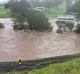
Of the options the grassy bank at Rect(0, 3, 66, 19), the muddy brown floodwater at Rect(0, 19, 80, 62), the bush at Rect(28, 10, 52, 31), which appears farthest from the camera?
the grassy bank at Rect(0, 3, 66, 19)

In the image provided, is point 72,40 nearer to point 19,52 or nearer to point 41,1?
point 19,52

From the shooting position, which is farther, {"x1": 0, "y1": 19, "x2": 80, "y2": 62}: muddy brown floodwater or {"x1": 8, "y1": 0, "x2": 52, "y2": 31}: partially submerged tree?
{"x1": 8, "y1": 0, "x2": 52, "y2": 31}: partially submerged tree

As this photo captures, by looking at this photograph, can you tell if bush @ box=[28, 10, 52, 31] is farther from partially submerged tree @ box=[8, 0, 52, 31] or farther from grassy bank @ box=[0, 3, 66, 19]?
grassy bank @ box=[0, 3, 66, 19]

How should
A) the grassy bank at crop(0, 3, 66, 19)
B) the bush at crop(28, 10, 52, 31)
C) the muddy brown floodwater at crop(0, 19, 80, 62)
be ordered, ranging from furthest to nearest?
the grassy bank at crop(0, 3, 66, 19) < the bush at crop(28, 10, 52, 31) < the muddy brown floodwater at crop(0, 19, 80, 62)

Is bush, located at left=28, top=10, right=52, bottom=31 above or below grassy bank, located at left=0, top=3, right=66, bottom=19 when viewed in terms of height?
above

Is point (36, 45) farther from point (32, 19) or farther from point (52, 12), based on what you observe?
point (52, 12)

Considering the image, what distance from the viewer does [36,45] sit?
1282 centimetres

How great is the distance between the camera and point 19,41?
13.9m

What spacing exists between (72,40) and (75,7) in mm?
8394

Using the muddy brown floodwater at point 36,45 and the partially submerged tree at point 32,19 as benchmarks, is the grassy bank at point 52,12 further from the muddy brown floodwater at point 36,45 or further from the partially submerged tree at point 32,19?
the muddy brown floodwater at point 36,45

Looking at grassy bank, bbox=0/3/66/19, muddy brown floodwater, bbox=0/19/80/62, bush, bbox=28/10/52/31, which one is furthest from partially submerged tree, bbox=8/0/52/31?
grassy bank, bbox=0/3/66/19

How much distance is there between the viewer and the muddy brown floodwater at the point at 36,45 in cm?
1056

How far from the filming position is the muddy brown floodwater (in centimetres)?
1056

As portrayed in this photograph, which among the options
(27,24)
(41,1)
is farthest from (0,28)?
(41,1)
